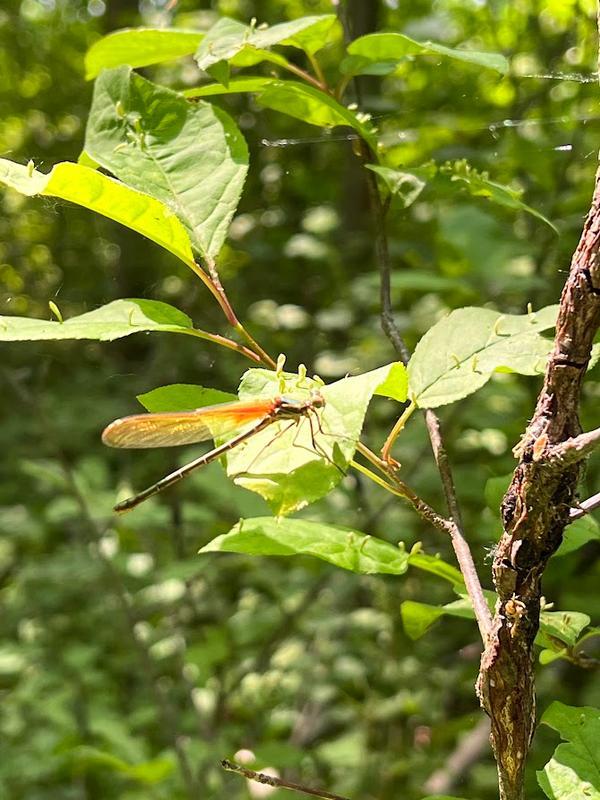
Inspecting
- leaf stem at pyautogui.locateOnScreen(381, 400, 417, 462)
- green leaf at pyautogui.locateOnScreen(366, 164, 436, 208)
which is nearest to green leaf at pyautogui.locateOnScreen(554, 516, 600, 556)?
leaf stem at pyautogui.locateOnScreen(381, 400, 417, 462)

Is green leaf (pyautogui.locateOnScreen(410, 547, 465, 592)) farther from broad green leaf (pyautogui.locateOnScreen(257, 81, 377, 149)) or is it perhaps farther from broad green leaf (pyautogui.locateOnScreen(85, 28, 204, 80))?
broad green leaf (pyautogui.locateOnScreen(85, 28, 204, 80))

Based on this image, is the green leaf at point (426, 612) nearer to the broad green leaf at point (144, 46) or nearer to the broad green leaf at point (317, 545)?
the broad green leaf at point (317, 545)

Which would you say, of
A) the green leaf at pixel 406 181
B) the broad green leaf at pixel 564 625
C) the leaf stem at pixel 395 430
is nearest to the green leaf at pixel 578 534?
the broad green leaf at pixel 564 625

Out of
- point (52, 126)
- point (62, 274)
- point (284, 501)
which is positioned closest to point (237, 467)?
point (284, 501)

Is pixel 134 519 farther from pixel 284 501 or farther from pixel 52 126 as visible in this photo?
pixel 52 126

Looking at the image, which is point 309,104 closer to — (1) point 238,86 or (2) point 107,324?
(1) point 238,86
